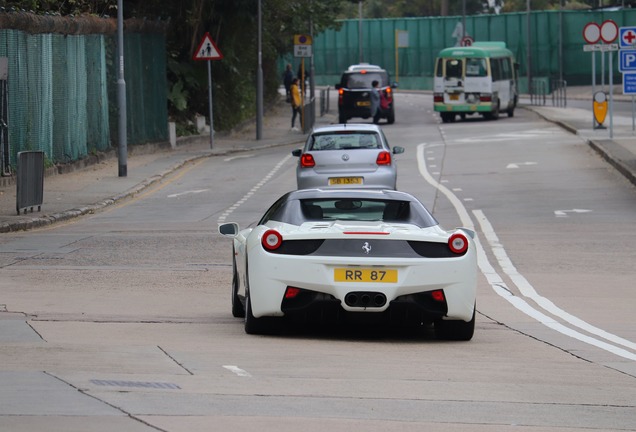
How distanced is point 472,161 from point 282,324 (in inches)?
967

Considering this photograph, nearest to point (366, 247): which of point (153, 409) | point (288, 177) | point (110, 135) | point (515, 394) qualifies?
point (515, 394)

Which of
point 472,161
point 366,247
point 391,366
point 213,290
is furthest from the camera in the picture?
point 472,161

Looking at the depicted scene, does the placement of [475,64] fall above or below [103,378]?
above

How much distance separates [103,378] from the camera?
890 centimetres

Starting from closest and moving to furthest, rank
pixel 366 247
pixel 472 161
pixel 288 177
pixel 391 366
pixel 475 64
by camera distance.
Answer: pixel 391 366, pixel 366 247, pixel 288 177, pixel 472 161, pixel 475 64

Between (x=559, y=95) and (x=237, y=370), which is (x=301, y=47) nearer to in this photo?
(x=559, y=95)

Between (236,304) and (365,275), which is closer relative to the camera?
(365,275)

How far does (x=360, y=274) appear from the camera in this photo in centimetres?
1084

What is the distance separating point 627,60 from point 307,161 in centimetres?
1536

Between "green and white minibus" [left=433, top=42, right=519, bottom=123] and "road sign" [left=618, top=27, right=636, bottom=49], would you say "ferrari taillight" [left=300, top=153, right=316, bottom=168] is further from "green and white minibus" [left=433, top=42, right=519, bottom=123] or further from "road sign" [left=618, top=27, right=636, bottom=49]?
"green and white minibus" [left=433, top=42, right=519, bottom=123]

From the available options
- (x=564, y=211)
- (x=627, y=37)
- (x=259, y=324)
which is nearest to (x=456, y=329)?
(x=259, y=324)

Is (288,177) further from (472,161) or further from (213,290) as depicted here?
(213,290)

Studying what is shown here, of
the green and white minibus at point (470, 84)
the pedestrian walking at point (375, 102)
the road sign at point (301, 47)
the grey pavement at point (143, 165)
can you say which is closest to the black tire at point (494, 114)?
the green and white minibus at point (470, 84)

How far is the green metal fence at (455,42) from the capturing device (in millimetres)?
83000
